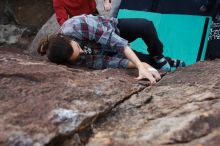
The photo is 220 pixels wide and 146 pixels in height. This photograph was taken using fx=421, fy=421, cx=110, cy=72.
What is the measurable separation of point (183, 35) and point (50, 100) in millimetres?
2158

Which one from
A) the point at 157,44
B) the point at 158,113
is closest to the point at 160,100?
the point at 158,113

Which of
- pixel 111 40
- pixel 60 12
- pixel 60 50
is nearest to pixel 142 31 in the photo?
pixel 111 40

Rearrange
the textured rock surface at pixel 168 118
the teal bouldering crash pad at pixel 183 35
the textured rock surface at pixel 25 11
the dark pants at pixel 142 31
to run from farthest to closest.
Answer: the textured rock surface at pixel 25 11
the teal bouldering crash pad at pixel 183 35
the dark pants at pixel 142 31
the textured rock surface at pixel 168 118

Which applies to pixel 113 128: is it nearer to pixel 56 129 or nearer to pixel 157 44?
pixel 56 129

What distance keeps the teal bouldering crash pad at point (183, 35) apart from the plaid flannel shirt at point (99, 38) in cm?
Answer: 76

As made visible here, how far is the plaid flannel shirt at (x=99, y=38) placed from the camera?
9.07 ft

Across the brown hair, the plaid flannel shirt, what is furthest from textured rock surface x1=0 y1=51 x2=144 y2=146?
the plaid flannel shirt

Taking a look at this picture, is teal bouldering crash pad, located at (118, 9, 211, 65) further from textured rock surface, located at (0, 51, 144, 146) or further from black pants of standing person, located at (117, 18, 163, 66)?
textured rock surface, located at (0, 51, 144, 146)

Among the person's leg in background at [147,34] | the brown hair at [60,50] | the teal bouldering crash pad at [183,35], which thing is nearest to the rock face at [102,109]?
the brown hair at [60,50]

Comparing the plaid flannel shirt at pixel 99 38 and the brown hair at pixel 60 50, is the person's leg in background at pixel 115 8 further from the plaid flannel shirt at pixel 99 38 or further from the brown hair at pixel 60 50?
the brown hair at pixel 60 50

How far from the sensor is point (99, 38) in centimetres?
279

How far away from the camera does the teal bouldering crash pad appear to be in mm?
3592

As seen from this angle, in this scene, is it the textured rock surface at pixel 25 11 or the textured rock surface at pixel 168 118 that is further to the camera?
the textured rock surface at pixel 25 11

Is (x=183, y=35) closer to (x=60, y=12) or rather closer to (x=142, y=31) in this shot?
(x=142, y=31)
